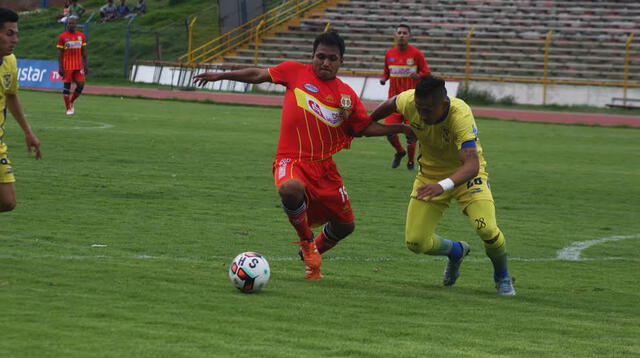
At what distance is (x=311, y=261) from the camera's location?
337 inches

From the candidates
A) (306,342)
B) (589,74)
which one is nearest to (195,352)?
(306,342)

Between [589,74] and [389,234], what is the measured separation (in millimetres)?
28234

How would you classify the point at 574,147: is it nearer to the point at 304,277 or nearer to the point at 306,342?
the point at 304,277

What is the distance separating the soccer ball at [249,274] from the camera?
25.4ft

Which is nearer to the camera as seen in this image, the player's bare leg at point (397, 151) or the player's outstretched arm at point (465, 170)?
the player's outstretched arm at point (465, 170)

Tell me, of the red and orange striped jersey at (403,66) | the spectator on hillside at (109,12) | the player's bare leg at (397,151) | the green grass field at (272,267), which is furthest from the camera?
the spectator on hillside at (109,12)

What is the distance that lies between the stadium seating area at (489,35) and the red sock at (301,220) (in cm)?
3049

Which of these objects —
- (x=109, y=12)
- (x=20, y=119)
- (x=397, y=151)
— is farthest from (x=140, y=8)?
(x=20, y=119)

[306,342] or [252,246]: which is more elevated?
[306,342]

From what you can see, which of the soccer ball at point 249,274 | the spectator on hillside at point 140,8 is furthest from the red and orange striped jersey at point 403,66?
the spectator on hillside at point 140,8

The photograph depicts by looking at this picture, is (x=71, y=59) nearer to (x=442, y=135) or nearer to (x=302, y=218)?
(x=302, y=218)

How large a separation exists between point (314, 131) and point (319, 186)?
0.46 m

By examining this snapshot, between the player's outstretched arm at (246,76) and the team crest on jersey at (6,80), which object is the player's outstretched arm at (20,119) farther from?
the player's outstretched arm at (246,76)

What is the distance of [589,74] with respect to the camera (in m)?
37.9
